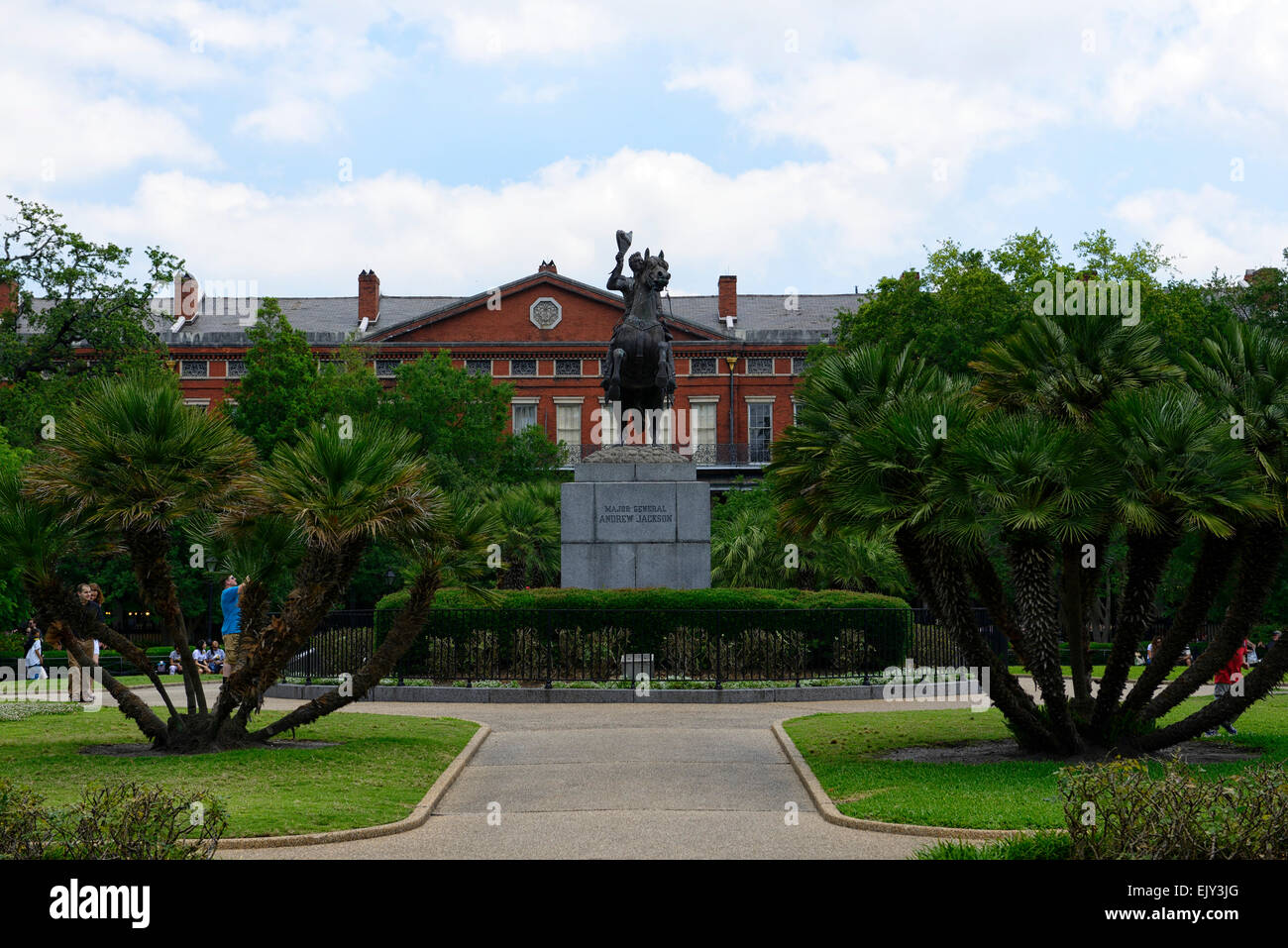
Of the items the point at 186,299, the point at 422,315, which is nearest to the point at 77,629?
the point at 422,315

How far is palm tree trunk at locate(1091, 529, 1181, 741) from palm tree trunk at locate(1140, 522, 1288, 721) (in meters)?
0.57

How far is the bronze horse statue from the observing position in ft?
79.6

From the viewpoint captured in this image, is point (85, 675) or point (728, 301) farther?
point (728, 301)

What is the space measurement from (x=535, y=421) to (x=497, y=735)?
55331mm

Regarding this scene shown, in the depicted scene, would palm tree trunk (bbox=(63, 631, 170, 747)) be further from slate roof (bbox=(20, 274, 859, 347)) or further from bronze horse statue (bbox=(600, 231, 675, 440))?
slate roof (bbox=(20, 274, 859, 347))

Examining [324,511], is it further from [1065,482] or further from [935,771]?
→ [1065,482]

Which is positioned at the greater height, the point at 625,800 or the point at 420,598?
the point at 420,598

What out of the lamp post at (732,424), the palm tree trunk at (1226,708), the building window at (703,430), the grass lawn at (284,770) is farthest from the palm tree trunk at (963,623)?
the lamp post at (732,424)

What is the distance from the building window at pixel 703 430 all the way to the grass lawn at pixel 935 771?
51.5 m

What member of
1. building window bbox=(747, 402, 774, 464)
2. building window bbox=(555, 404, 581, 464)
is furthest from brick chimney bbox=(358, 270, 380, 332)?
building window bbox=(747, 402, 774, 464)

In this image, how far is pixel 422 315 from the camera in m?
70.1

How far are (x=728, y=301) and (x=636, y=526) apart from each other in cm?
5158

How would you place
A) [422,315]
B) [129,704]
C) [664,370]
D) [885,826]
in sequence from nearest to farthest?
[885,826] → [129,704] → [664,370] → [422,315]

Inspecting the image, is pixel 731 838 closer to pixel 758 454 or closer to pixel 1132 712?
pixel 1132 712
